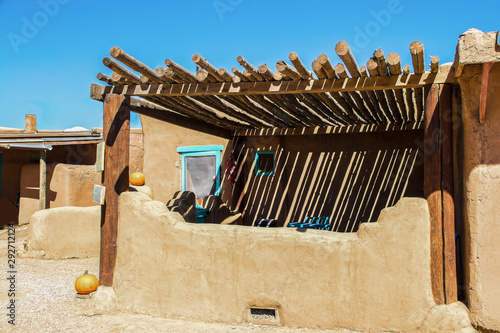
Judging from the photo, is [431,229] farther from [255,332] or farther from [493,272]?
[255,332]

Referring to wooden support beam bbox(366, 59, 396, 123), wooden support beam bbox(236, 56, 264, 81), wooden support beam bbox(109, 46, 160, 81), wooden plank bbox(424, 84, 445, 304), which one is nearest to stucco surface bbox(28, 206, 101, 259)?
wooden support beam bbox(109, 46, 160, 81)

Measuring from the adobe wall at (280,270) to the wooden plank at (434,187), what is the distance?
7 centimetres

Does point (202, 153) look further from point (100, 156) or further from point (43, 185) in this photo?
point (100, 156)

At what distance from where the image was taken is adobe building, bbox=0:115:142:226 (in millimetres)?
12867

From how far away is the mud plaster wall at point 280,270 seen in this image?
4.74m

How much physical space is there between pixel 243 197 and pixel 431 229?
6.43m

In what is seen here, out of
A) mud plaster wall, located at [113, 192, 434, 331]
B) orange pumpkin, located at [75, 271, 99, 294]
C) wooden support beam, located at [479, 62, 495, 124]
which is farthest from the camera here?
orange pumpkin, located at [75, 271, 99, 294]

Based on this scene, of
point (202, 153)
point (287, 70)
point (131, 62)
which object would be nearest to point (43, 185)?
point (202, 153)

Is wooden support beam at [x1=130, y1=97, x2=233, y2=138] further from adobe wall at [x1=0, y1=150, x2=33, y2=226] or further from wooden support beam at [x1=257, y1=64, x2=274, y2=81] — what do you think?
adobe wall at [x1=0, y1=150, x2=33, y2=226]

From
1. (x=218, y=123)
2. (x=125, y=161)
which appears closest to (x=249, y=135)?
(x=218, y=123)

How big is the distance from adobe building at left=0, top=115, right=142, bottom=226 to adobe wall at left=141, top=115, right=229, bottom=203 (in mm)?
2712

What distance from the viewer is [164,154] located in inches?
460

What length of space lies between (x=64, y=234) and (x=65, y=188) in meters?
3.86

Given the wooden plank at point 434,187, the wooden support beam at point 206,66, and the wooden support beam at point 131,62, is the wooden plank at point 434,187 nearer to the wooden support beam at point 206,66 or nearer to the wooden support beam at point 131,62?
the wooden support beam at point 206,66
